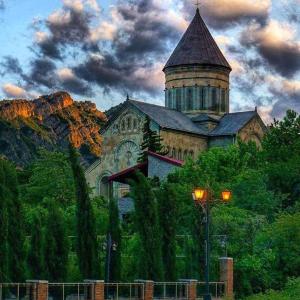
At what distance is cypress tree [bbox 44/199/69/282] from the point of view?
107 ft

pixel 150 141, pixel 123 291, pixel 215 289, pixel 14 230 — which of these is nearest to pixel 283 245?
pixel 215 289

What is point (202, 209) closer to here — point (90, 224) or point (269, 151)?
point (90, 224)

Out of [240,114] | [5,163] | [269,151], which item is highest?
[240,114]

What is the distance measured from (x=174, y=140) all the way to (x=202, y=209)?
39.6 m

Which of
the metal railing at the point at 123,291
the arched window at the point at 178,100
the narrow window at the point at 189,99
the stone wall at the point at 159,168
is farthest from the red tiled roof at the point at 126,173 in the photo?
the metal railing at the point at 123,291

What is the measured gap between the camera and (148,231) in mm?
34688

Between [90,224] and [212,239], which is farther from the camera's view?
[212,239]

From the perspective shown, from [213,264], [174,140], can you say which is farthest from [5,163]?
[174,140]

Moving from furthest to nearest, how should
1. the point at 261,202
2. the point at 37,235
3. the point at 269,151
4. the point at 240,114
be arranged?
the point at 240,114
the point at 269,151
the point at 261,202
the point at 37,235

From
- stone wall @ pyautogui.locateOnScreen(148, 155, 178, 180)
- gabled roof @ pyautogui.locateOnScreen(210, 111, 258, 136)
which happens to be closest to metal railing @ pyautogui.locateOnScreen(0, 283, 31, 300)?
stone wall @ pyautogui.locateOnScreen(148, 155, 178, 180)

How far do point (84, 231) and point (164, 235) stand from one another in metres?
3.56

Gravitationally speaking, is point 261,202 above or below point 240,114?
below

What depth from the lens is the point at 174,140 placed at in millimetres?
75812

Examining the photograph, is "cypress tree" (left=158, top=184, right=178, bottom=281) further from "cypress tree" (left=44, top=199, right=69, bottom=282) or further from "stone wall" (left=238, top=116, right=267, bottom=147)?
"stone wall" (left=238, top=116, right=267, bottom=147)
